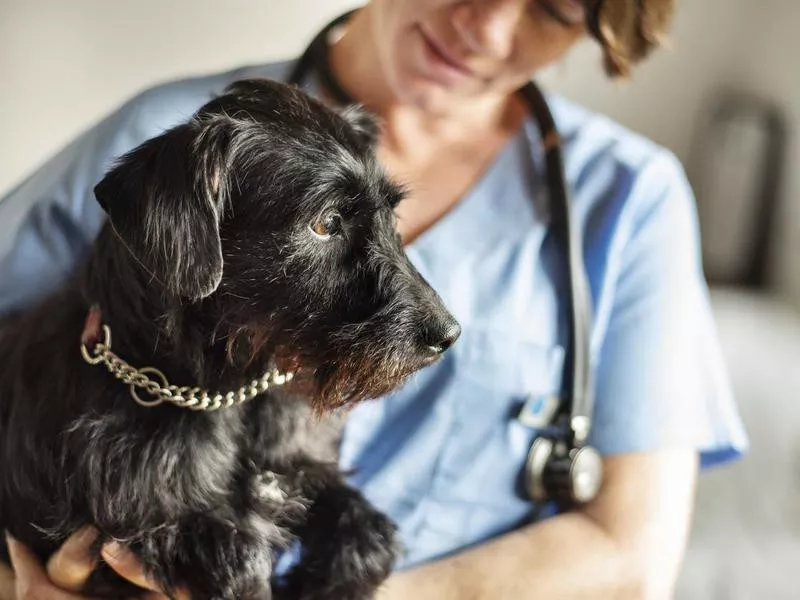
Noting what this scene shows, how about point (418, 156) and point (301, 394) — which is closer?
point (301, 394)

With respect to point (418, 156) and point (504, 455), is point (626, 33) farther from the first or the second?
point (504, 455)

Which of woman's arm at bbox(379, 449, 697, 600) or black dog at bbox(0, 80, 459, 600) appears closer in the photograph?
black dog at bbox(0, 80, 459, 600)

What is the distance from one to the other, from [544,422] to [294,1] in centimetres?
75

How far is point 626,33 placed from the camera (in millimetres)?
1080

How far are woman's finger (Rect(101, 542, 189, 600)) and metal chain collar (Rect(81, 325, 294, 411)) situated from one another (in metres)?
0.17

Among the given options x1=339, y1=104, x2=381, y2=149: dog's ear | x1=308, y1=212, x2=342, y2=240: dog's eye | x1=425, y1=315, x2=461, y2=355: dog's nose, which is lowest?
x1=425, y1=315, x2=461, y2=355: dog's nose

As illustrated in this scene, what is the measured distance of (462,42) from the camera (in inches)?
40.1

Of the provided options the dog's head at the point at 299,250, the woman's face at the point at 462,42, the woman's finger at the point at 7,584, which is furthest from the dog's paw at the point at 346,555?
the woman's face at the point at 462,42

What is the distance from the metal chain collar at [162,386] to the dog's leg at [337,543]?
6.8 inches

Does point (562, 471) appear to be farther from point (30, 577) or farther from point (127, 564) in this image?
point (30, 577)

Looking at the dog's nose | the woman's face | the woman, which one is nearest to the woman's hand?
the woman

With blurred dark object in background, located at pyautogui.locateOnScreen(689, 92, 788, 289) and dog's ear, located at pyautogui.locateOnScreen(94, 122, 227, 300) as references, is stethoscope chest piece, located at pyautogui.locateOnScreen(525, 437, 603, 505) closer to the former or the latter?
dog's ear, located at pyautogui.locateOnScreen(94, 122, 227, 300)

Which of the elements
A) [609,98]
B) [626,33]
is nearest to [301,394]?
[626,33]

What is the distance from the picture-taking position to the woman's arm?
3.38 feet
